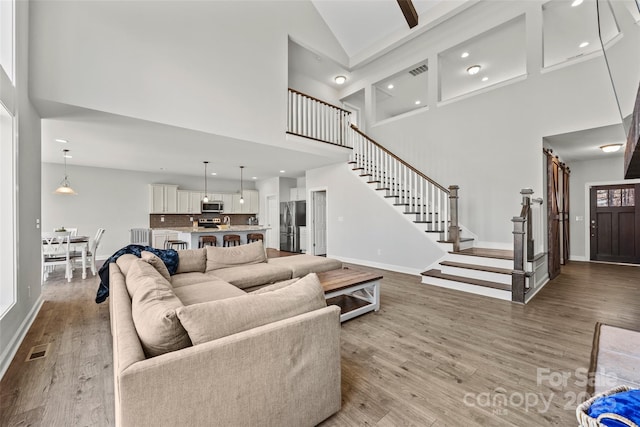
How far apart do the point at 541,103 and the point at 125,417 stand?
6281mm

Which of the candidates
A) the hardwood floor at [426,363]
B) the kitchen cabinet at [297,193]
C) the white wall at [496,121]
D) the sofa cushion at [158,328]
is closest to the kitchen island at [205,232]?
the hardwood floor at [426,363]

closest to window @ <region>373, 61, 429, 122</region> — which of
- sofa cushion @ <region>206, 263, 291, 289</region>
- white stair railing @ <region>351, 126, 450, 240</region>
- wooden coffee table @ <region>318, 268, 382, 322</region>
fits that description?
white stair railing @ <region>351, 126, 450, 240</region>

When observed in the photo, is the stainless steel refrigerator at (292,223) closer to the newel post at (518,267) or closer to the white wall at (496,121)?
the white wall at (496,121)

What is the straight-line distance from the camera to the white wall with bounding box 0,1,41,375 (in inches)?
97.3

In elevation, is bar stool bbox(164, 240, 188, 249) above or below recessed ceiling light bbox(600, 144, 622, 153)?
below

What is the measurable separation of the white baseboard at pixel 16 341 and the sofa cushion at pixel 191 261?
142cm

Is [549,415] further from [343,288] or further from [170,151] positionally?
[170,151]

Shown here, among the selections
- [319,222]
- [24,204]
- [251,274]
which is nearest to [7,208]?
[24,204]

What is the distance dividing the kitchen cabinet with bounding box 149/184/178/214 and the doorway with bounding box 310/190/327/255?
4.52m

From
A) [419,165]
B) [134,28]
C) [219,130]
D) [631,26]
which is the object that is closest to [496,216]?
[419,165]

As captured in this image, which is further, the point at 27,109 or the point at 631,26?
the point at 27,109

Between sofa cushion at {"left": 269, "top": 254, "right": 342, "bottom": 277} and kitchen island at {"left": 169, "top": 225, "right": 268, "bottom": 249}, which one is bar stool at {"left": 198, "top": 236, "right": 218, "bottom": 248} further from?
sofa cushion at {"left": 269, "top": 254, "right": 342, "bottom": 277}

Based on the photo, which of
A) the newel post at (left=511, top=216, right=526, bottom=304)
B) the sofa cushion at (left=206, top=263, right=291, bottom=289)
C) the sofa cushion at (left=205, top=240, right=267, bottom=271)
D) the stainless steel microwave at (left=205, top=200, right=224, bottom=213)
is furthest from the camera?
the stainless steel microwave at (left=205, top=200, right=224, bottom=213)

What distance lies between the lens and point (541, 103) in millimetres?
4539
